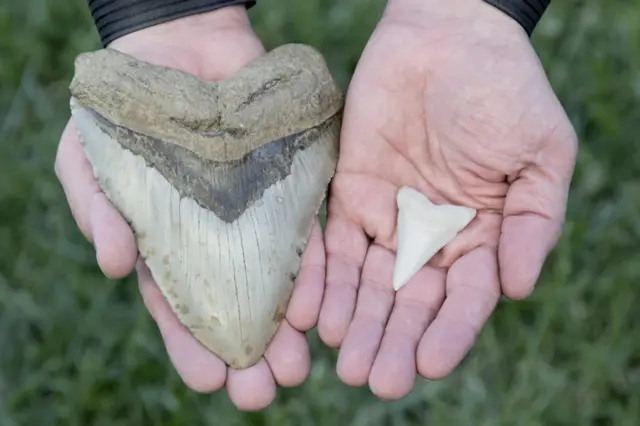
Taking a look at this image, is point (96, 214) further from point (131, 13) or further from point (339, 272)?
point (131, 13)

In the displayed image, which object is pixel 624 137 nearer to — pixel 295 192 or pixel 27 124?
pixel 295 192

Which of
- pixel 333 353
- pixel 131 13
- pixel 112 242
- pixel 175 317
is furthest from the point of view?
pixel 333 353

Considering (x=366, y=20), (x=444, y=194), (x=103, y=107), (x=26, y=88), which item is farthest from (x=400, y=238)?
(x=26, y=88)

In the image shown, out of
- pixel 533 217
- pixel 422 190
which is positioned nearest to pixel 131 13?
pixel 422 190

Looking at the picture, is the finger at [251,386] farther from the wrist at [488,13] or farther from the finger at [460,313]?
the wrist at [488,13]

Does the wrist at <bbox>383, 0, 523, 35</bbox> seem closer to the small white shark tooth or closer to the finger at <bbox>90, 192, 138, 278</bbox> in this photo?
the small white shark tooth

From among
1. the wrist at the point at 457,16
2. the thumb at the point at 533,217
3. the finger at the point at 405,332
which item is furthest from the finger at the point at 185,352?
the wrist at the point at 457,16
